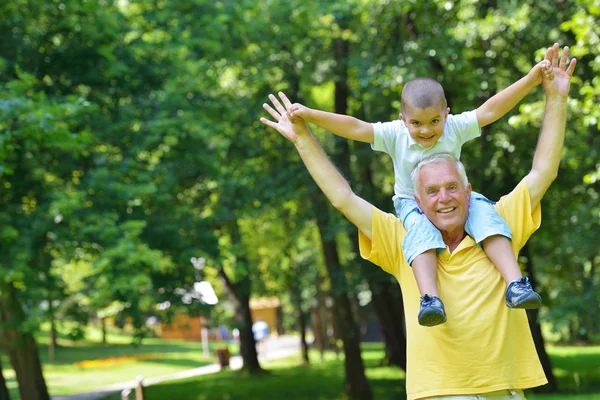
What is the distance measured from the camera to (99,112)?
15695mm

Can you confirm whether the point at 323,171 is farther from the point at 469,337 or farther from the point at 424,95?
the point at 469,337

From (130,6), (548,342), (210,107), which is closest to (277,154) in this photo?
(210,107)

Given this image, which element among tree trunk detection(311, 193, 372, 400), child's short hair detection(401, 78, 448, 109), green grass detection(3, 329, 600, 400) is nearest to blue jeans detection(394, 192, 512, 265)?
child's short hair detection(401, 78, 448, 109)

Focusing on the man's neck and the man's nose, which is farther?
the man's neck

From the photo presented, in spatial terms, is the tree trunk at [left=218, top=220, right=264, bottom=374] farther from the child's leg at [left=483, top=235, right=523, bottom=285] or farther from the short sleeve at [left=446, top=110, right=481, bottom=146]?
the child's leg at [left=483, top=235, right=523, bottom=285]

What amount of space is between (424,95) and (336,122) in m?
0.41

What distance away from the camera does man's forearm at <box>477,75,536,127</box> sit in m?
3.97

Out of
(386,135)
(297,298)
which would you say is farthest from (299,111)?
(297,298)

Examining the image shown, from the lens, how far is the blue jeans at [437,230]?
3598 millimetres

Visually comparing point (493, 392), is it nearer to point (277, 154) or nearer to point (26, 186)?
point (26, 186)

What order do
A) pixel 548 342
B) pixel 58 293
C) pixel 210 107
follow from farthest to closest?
pixel 548 342 → pixel 210 107 → pixel 58 293

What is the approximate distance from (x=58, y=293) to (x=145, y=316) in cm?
200

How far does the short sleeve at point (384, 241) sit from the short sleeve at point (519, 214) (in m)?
0.45

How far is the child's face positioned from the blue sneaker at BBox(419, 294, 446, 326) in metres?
0.94
